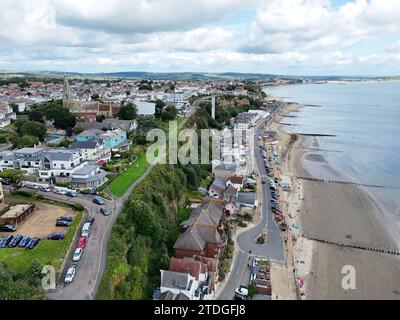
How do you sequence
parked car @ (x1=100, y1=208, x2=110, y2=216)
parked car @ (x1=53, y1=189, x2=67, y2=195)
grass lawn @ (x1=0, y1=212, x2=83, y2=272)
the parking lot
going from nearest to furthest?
grass lawn @ (x1=0, y1=212, x2=83, y2=272) → the parking lot → parked car @ (x1=100, y1=208, x2=110, y2=216) → parked car @ (x1=53, y1=189, x2=67, y2=195)

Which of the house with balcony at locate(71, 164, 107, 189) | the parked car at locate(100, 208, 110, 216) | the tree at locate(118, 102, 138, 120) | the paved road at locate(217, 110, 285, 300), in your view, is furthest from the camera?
the tree at locate(118, 102, 138, 120)

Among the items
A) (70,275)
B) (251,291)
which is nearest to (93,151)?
(70,275)

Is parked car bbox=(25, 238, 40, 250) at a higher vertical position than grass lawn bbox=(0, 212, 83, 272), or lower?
higher

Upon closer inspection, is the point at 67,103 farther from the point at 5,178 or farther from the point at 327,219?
the point at 327,219

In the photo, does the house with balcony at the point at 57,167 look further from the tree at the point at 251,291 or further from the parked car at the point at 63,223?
the tree at the point at 251,291

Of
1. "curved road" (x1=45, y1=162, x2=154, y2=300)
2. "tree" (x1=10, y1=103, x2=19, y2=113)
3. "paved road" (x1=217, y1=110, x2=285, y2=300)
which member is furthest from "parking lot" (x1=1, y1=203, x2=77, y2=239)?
"tree" (x1=10, y1=103, x2=19, y2=113)

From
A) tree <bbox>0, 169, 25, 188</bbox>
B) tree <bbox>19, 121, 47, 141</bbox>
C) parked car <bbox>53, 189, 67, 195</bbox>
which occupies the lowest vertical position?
parked car <bbox>53, 189, 67, 195</bbox>

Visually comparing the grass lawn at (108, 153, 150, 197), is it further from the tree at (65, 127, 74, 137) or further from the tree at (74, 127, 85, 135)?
the tree at (65, 127, 74, 137)
